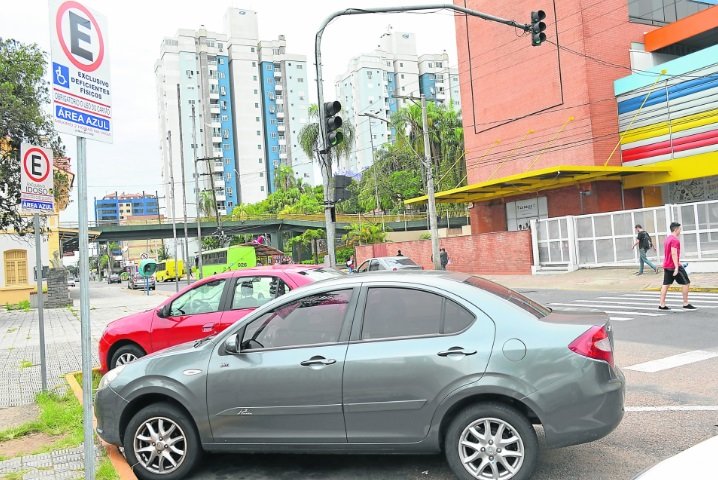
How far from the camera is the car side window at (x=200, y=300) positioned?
7730 millimetres

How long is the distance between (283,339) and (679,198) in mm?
29607

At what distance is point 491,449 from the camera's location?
3.99m

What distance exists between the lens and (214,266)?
48.9 meters

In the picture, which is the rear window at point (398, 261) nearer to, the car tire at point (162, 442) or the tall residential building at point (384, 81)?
the car tire at point (162, 442)

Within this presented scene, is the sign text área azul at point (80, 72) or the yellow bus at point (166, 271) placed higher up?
the sign text área azul at point (80, 72)

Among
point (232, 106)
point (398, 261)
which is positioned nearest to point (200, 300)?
point (398, 261)

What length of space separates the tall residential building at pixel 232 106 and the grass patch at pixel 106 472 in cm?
9330

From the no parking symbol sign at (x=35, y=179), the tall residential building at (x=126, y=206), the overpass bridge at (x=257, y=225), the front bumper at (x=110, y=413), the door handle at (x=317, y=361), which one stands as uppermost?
the tall residential building at (x=126, y=206)

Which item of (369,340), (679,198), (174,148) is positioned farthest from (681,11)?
A: (174,148)

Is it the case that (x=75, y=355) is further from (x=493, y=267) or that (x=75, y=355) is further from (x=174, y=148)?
(x=174, y=148)

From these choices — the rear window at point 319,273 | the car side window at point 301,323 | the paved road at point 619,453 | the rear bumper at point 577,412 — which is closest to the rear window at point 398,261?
the rear window at point 319,273

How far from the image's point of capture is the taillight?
157 inches

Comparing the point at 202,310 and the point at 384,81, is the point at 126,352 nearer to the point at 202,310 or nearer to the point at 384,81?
the point at 202,310

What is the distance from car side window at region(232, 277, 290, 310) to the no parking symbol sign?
7.71ft
